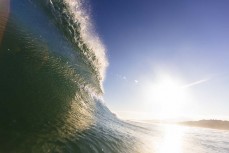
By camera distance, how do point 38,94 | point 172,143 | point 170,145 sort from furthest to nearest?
point 172,143 → point 170,145 → point 38,94

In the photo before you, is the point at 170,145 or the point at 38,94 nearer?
the point at 38,94

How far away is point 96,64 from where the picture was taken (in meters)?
20.7

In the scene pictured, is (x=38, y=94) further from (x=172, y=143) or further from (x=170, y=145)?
(x=172, y=143)

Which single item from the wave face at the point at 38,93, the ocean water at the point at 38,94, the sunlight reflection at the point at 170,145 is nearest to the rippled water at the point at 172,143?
the sunlight reflection at the point at 170,145

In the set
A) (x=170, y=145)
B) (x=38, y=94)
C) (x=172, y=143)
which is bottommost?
(x=38, y=94)

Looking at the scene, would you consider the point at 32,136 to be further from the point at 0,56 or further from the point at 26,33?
the point at 26,33

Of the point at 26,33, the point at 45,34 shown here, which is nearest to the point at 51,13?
the point at 45,34

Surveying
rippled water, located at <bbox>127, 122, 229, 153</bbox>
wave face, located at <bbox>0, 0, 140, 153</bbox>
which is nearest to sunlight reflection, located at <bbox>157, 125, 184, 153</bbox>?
rippled water, located at <bbox>127, 122, 229, 153</bbox>

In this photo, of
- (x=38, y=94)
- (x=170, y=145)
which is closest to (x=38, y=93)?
(x=38, y=94)

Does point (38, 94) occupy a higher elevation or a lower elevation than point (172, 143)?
lower

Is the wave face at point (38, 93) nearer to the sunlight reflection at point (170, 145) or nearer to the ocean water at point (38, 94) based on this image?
the ocean water at point (38, 94)

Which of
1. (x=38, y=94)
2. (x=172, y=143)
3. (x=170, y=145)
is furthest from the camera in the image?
(x=172, y=143)

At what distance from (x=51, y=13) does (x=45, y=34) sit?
294 centimetres

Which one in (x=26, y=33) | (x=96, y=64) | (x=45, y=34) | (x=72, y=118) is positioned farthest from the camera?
(x=96, y=64)
